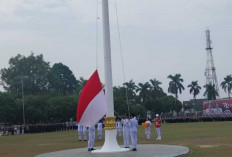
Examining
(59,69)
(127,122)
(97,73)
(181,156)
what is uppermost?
(59,69)

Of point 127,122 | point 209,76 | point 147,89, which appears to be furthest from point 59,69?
point 127,122

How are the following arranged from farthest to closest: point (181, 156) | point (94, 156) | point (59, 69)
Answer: point (59, 69), point (94, 156), point (181, 156)

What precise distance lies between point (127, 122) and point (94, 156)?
382cm

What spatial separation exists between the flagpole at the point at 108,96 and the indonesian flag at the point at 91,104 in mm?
339

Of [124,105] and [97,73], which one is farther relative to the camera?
[124,105]

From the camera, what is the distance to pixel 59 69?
431ft

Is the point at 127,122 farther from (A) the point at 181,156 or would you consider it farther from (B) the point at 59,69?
(B) the point at 59,69

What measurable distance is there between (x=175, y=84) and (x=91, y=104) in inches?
3574

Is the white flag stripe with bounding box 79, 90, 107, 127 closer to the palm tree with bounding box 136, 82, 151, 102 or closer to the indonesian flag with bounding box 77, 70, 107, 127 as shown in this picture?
the indonesian flag with bounding box 77, 70, 107, 127

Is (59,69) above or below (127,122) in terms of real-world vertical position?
above

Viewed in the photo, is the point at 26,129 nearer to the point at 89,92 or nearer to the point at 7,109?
the point at 7,109

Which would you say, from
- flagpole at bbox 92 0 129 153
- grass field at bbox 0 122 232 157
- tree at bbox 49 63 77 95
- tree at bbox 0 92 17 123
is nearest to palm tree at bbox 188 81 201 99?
tree at bbox 49 63 77 95

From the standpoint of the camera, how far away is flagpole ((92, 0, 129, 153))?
18953 millimetres

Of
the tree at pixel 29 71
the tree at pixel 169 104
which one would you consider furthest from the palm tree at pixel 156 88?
the tree at pixel 29 71
